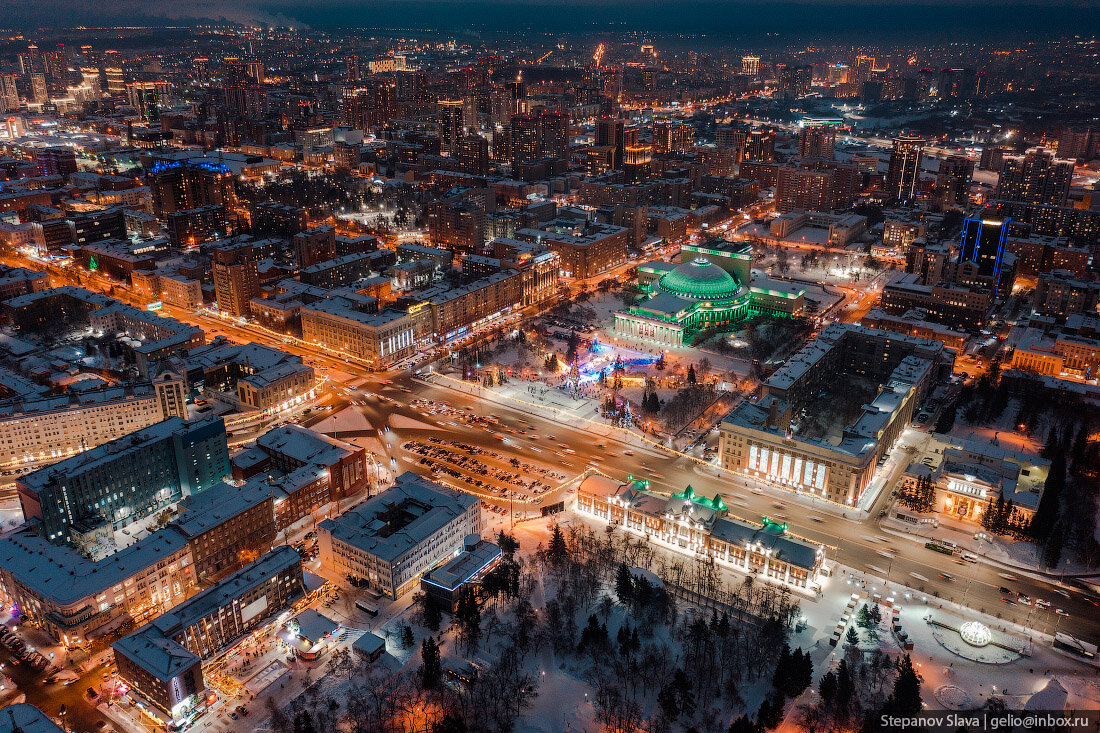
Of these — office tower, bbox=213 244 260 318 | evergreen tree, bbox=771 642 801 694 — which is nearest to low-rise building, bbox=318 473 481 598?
evergreen tree, bbox=771 642 801 694

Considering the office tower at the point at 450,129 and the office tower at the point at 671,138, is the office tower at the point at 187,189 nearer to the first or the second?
the office tower at the point at 450,129

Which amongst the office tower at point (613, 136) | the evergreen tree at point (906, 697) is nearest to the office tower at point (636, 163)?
the office tower at point (613, 136)

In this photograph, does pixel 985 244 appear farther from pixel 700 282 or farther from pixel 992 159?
pixel 992 159

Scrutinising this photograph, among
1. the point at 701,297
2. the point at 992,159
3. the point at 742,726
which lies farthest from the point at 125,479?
the point at 992,159

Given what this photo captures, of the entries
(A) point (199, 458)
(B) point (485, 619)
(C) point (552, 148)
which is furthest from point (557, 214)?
(B) point (485, 619)

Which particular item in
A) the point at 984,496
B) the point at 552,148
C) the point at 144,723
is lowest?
the point at 144,723

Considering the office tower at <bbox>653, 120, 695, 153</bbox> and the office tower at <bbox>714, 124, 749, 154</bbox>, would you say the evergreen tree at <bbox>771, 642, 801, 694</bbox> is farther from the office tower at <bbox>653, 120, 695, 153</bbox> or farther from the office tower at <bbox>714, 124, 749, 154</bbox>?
the office tower at <bbox>653, 120, 695, 153</bbox>

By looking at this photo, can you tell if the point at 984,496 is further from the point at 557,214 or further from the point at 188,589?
the point at 557,214
